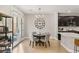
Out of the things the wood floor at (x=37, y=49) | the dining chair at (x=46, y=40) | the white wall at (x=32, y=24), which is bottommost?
the wood floor at (x=37, y=49)

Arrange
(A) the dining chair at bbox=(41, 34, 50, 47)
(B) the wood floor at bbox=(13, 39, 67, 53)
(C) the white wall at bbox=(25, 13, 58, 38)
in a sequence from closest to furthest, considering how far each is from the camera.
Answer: (B) the wood floor at bbox=(13, 39, 67, 53), (C) the white wall at bbox=(25, 13, 58, 38), (A) the dining chair at bbox=(41, 34, 50, 47)

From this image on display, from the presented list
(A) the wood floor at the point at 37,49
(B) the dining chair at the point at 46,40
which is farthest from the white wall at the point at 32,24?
(A) the wood floor at the point at 37,49

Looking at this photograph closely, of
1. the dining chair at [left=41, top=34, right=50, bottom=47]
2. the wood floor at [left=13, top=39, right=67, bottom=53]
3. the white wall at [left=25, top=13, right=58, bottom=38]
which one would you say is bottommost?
the wood floor at [left=13, top=39, right=67, bottom=53]

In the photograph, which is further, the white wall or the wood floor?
the white wall

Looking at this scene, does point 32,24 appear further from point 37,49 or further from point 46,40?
point 46,40

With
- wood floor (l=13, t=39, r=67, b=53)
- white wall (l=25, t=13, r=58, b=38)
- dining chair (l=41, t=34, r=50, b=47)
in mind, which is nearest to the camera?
wood floor (l=13, t=39, r=67, b=53)

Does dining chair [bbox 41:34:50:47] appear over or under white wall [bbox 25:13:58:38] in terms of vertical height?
under

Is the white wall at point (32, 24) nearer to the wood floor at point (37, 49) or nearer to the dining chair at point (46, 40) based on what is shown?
the dining chair at point (46, 40)

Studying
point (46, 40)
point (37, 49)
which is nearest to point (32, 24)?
point (37, 49)

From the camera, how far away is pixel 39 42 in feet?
24.1

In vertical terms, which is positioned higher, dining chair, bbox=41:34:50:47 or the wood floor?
dining chair, bbox=41:34:50:47

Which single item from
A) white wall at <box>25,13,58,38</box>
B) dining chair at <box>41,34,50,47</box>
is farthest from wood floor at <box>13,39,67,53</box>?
white wall at <box>25,13,58,38</box>

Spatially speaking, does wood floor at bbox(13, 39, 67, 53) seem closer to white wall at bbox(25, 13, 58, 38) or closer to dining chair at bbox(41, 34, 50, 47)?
dining chair at bbox(41, 34, 50, 47)
